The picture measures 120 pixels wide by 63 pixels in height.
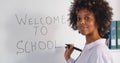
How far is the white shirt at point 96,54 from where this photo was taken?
4.19 feet

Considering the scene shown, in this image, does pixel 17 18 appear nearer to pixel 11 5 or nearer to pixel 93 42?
pixel 11 5

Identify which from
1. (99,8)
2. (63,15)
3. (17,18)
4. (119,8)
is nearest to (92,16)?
(99,8)

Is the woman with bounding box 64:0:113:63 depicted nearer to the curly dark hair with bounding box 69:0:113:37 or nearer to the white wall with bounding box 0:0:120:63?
the curly dark hair with bounding box 69:0:113:37

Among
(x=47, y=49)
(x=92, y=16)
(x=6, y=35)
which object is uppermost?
(x=92, y=16)

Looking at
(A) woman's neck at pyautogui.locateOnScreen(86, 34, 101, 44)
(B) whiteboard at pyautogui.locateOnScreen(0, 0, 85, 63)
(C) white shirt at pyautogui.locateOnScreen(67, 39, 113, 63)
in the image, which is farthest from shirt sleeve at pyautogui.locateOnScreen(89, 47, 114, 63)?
(B) whiteboard at pyautogui.locateOnScreen(0, 0, 85, 63)

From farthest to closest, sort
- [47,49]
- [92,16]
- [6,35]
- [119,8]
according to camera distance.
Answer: [119,8] < [47,49] < [6,35] < [92,16]

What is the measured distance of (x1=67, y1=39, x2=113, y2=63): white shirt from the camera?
1.28 m

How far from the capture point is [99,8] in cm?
140

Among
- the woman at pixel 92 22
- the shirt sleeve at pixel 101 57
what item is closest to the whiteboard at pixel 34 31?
the woman at pixel 92 22

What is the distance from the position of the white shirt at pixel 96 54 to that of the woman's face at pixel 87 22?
74 millimetres

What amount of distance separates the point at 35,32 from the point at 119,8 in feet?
2.45

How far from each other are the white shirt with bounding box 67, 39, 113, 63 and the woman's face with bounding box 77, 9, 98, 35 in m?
0.07

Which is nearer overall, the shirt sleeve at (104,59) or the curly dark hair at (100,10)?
the shirt sleeve at (104,59)

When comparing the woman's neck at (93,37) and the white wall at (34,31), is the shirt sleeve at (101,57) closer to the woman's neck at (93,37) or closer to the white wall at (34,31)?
the woman's neck at (93,37)
